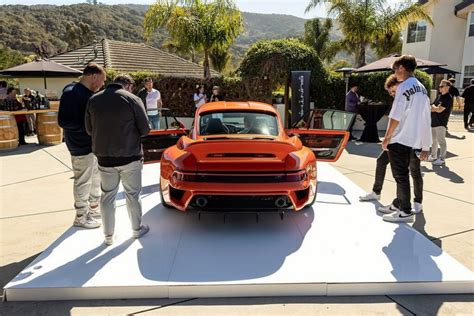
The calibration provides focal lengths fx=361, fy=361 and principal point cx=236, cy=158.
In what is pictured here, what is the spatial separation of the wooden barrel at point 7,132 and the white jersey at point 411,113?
9.55 meters

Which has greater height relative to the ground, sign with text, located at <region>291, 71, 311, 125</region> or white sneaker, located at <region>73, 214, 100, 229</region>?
sign with text, located at <region>291, 71, 311, 125</region>

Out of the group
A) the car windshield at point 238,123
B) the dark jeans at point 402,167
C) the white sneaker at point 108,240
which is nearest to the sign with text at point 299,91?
the car windshield at point 238,123

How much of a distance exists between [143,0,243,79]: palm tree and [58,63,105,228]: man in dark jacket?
1259cm

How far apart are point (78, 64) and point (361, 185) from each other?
17.2m

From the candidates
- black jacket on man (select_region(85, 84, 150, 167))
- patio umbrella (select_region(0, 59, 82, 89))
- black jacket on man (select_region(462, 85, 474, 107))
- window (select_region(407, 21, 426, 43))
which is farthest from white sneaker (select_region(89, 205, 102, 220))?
window (select_region(407, 21, 426, 43))

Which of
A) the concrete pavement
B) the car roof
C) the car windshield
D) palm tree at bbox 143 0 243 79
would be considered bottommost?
the concrete pavement

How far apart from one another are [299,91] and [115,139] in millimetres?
8812

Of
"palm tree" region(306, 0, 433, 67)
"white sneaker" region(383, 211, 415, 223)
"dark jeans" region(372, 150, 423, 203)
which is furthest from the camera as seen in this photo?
"palm tree" region(306, 0, 433, 67)

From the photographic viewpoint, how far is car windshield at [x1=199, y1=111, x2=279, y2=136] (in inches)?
180

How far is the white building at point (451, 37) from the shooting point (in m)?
26.5

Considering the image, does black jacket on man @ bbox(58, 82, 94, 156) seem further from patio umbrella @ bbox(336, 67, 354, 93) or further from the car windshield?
patio umbrella @ bbox(336, 67, 354, 93)

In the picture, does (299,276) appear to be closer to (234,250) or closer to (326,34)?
(234,250)

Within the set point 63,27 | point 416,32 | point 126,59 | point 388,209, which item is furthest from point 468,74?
point 63,27

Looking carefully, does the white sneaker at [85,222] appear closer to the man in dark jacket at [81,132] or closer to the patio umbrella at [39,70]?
the man in dark jacket at [81,132]
